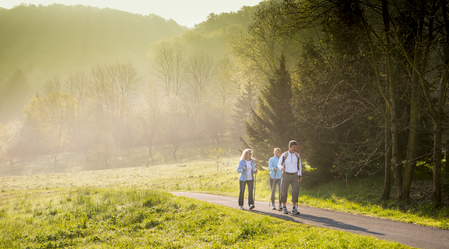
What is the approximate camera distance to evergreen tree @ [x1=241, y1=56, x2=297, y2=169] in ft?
52.6

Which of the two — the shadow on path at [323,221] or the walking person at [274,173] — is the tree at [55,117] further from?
the shadow on path at [323,221]

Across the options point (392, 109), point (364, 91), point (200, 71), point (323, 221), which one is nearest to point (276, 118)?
point (364, 91)

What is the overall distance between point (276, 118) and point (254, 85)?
12.9 meters

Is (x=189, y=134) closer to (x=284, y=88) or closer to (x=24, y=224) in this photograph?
(x=284, y=88)

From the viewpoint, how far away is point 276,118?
16.4 meters

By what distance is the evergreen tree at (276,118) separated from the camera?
16047 millimetres

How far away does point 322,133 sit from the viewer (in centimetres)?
1275

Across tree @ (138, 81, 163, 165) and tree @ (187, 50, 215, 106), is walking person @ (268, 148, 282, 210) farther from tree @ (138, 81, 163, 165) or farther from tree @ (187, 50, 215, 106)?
tree @ (187, 50, 215, 106)

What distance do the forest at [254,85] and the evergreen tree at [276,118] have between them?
0.26 ft

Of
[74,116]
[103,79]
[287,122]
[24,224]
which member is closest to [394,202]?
[287,122]

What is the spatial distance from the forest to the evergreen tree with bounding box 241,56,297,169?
0.08 metres

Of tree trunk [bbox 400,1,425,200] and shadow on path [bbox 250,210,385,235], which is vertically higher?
tree trunk [bbox 400,1,425,200]

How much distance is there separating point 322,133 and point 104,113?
53371 millimetres

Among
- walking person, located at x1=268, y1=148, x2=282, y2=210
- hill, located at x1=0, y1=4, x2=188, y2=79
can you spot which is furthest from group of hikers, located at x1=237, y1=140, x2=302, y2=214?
hill, located at x1=0, y1=4, x2=188, y2=79
